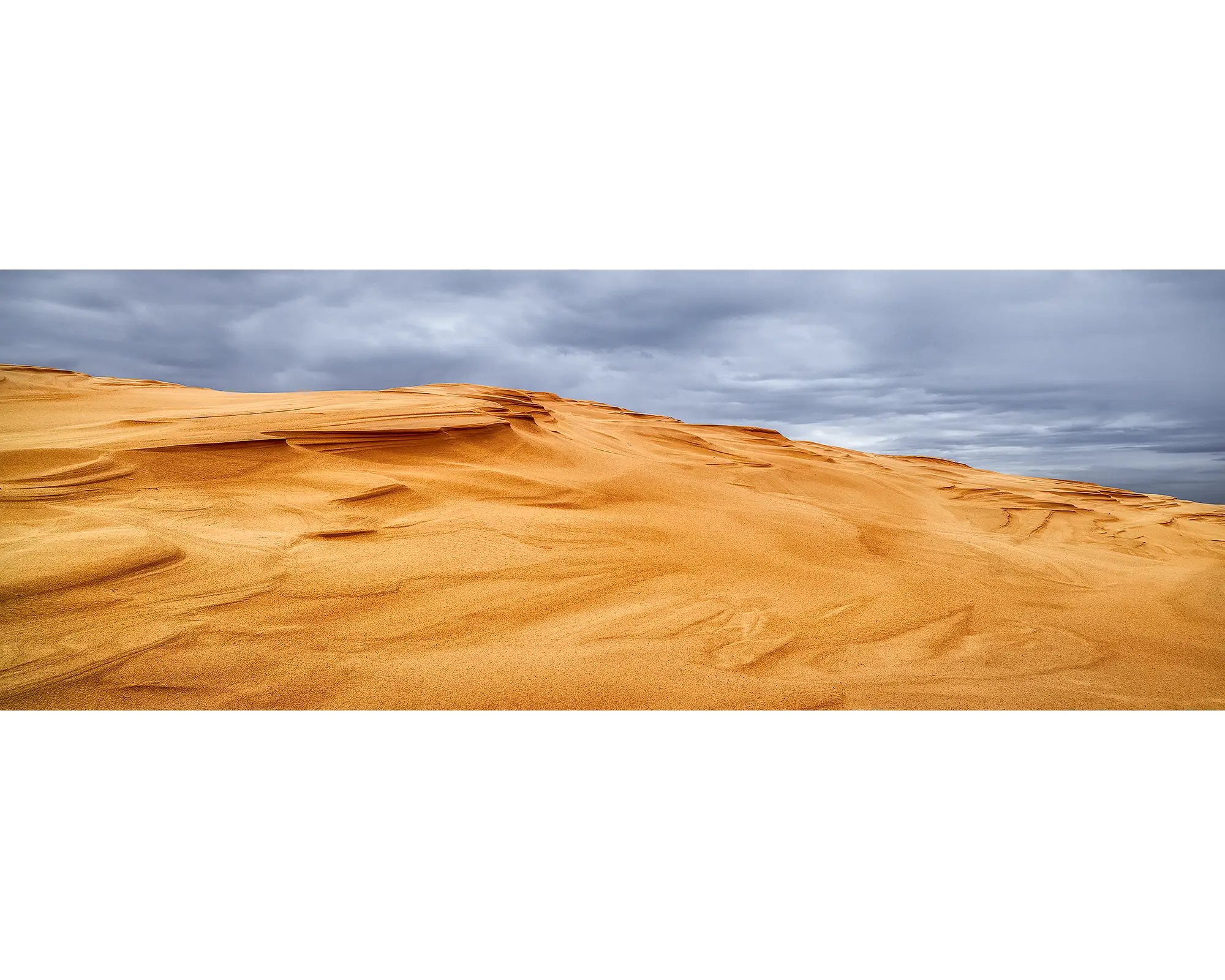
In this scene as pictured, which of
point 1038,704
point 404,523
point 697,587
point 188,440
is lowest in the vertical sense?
point 1038,704

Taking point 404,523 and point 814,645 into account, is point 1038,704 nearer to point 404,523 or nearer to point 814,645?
point 814,645

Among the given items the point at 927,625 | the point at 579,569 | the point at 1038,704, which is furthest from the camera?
the point at 579,569

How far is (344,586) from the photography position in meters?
2.79

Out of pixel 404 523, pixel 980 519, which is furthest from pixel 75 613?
pixel 980 519

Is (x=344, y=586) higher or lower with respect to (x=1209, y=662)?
higher

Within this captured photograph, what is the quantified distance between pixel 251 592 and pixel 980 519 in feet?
20.4

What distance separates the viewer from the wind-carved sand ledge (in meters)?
2.26

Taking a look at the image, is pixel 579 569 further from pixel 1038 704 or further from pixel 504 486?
pixel 1038 704

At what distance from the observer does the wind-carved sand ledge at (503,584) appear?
226cm

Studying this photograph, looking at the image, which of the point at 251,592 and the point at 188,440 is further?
the point at 188,440

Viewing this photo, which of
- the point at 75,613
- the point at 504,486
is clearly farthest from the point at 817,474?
the point at 75,613

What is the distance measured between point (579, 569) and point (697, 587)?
59 cm

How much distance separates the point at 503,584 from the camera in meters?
2.95

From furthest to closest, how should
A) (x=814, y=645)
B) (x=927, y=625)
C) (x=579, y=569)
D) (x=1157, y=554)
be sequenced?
(x=1157, y=554)
(x=579, y=569)
(x=927, y=625)
(x=814, y=645)
